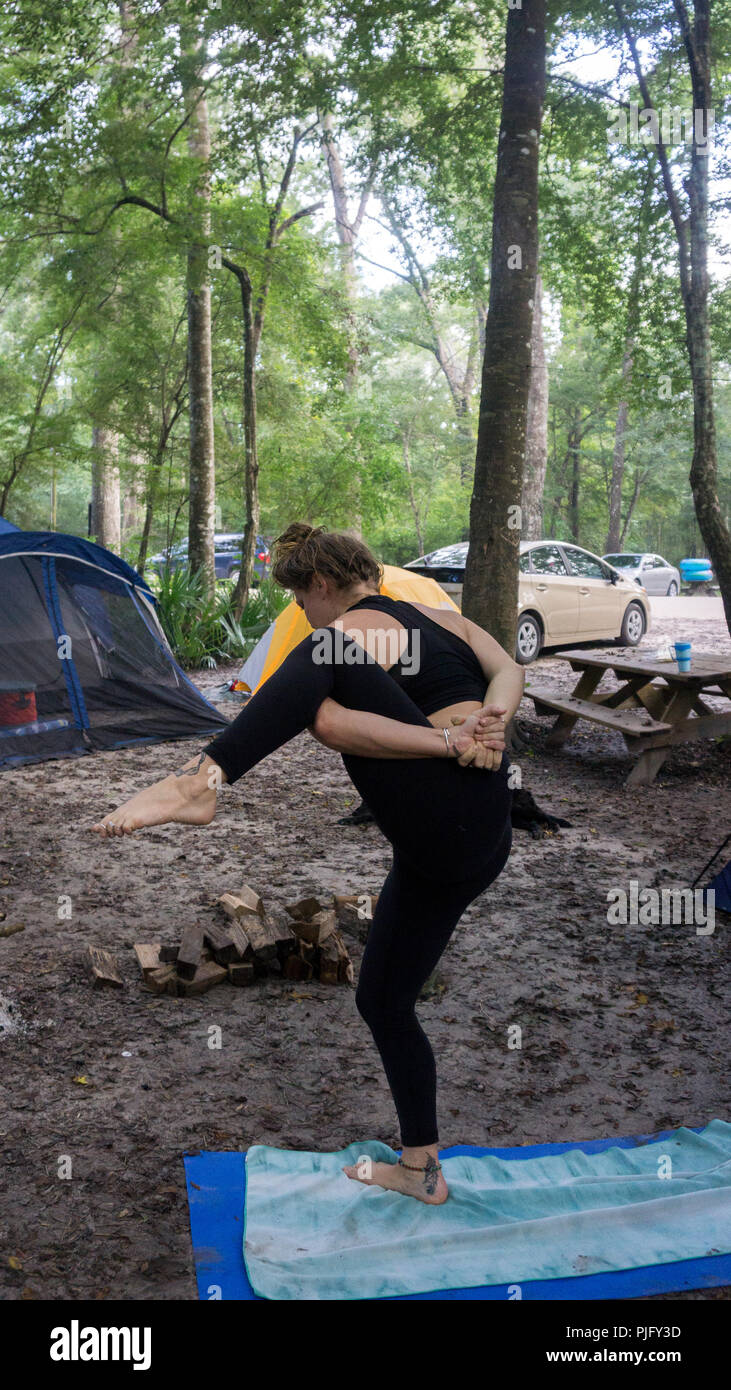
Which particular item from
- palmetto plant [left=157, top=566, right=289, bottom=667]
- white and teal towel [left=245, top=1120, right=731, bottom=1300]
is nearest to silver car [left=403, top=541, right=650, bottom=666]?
palmetto plant [left=157, top=566, right=289, bottom=667]

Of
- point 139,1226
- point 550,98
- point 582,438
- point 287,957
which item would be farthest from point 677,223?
point 582,438

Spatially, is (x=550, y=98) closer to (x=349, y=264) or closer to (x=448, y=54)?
(x=448, y=54)

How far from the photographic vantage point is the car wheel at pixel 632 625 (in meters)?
14.9

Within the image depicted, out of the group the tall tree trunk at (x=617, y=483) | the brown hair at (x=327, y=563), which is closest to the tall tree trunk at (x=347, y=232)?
the tall tree trunk at (x=617, y=483)

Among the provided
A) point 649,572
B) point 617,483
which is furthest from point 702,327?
point 617,483

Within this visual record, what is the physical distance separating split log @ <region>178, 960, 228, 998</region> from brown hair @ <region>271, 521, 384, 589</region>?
213 cm

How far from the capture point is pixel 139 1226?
269 centimetres

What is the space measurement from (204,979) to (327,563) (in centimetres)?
226

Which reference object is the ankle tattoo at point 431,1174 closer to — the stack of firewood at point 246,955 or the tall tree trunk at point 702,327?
the stack of firewood at point 246,955

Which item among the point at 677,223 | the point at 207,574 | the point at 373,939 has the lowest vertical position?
the point at 373,939

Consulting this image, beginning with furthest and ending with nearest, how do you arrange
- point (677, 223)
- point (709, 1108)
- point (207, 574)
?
1. point (207, 574)
2. point (677, 223)
3. point (709, 1108)

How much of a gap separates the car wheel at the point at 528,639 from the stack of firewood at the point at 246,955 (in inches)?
355
